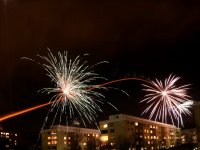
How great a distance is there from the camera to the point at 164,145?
126125mm

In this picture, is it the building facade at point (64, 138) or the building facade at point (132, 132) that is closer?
the building facade at point (132, 132)

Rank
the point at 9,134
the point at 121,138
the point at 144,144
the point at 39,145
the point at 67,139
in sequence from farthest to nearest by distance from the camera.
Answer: the point at 9,134 → the point at 39,145 → the point at 67,139 → the point at 144,144 → the point at 121,138

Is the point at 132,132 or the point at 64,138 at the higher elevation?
the point at 132,132

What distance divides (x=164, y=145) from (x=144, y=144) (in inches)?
670

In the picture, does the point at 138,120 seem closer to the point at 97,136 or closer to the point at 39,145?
the point at 97,136

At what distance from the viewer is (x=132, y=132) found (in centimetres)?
10988

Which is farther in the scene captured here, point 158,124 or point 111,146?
point 158,124

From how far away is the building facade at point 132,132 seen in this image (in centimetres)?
10704

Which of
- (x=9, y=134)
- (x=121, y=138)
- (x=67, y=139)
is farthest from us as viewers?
(x=9, y=134)

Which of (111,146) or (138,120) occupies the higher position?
(138,120)

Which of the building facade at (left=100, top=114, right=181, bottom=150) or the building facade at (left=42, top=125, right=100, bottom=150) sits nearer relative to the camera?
the building facade at (left=100, top=114, right=181, bottom=150)

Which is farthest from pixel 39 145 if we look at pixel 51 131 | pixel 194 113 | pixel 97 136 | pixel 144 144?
pixel 194 113

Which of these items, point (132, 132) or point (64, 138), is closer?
point (132, 132)

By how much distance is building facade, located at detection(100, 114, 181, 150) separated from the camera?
107m
